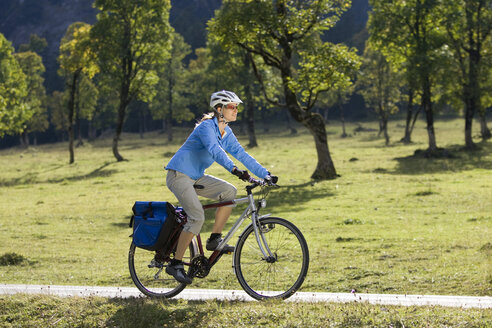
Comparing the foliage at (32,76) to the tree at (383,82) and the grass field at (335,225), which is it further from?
the grass field at (335,225)

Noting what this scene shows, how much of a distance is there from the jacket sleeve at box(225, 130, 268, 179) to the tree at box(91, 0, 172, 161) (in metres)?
41.3

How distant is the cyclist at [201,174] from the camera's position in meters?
7.42

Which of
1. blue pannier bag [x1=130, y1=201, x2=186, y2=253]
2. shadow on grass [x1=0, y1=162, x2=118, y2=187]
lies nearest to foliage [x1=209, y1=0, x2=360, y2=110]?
shadow on grass [x1=0, y1=162, x2=118, y2=187]

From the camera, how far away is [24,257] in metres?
13.3

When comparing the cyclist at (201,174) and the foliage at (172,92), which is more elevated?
the foliage at (172,92)

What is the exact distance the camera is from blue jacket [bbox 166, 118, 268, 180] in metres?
7.21

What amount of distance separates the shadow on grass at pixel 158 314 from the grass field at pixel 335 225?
2032mm

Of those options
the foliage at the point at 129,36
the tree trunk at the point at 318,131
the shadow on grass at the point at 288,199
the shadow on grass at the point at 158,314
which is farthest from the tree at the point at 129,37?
the shadow on grass at the point at 158,314

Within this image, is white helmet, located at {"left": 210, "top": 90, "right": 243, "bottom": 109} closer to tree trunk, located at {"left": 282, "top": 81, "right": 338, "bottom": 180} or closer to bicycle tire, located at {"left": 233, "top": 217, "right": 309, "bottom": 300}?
bicycle tire, located at {"left": 233, "top": 217, "right": 309, "bottom": 300}

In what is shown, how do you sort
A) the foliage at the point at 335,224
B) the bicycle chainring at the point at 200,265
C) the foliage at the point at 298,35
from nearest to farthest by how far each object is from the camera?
the bicycle chainring at the point at 200,265, the foliage at the point at 335,224, the foliage at the point at 298,35

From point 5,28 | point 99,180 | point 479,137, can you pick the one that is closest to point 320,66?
point 99,180

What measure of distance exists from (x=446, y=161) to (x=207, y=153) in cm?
3261

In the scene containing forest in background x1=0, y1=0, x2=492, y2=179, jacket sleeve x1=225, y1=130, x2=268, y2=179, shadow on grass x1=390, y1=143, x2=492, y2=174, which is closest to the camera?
jacket sleeve x1=225, y1=130, x2=268, y2=179

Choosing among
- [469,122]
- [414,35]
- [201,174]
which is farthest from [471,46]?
[201,174]
